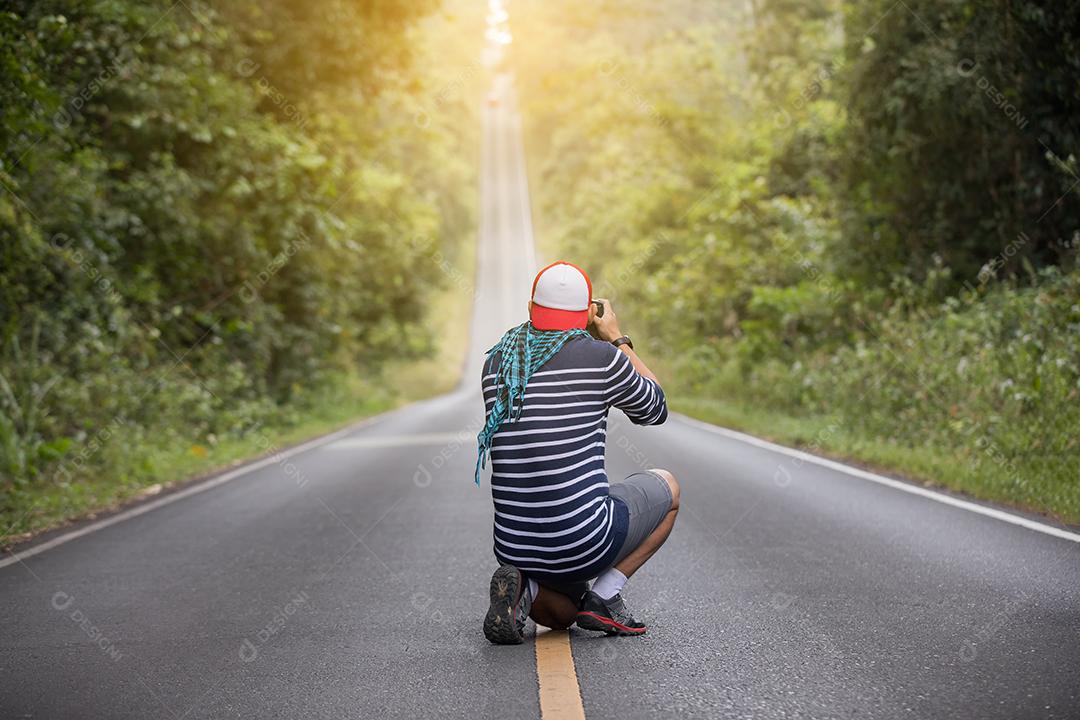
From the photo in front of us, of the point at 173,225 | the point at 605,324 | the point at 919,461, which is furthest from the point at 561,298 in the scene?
the point at 173,225

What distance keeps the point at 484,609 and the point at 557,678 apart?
1307 mm

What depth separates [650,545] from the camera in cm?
500

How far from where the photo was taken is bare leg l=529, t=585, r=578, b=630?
4840 mm

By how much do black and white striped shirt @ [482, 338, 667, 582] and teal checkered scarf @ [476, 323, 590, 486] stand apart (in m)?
0.03

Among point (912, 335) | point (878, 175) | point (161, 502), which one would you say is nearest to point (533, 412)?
point (161, 502)

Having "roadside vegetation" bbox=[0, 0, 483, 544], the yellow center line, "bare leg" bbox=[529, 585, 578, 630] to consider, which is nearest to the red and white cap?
"bare leg" bbox=[529, 585, 578, 630]

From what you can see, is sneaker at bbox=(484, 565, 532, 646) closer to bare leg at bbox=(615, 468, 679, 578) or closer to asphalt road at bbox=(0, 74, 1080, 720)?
asphalt road at bbox=(0, 74, 1080, 720)

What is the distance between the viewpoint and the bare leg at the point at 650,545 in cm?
492

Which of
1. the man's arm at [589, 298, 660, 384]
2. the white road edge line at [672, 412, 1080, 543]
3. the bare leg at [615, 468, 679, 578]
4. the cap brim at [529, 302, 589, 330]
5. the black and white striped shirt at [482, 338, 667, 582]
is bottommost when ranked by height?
the white road edge line at [672, 412, 1080, 543]

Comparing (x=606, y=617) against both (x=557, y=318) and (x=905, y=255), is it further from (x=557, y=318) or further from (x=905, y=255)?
(x=905, y=255)

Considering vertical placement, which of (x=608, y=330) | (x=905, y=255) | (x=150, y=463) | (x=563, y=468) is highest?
(x=608, y=330)

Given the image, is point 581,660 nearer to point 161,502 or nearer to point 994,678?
point 994,678

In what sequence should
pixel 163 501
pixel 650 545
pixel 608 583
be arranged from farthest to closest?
pixel 163 501, pixel 650 545, pixel 608 583

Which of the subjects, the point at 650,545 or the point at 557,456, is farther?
the point at 650,545
